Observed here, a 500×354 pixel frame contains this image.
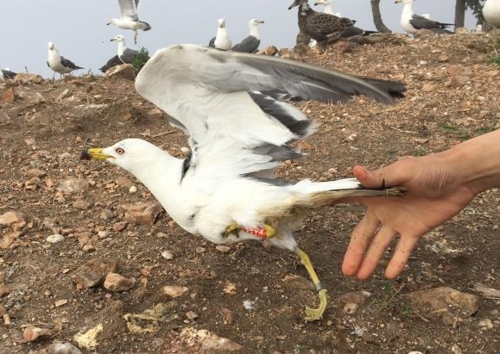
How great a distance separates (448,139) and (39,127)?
4018 mm

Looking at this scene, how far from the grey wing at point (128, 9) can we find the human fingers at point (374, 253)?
15.4m

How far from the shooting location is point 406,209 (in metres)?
2.99

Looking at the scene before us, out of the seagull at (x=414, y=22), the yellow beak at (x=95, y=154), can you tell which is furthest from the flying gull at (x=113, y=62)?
Answer: the yellow beak at (x=95, y=154)

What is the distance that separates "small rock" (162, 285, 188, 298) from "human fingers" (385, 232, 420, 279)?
1.18 m

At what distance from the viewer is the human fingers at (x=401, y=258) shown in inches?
114

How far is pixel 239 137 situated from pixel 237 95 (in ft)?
0.97

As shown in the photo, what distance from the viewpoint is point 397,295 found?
314cm

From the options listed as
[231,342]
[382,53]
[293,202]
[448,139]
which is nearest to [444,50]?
[382,53]

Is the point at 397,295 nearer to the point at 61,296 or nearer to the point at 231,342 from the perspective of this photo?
the point at 231,342

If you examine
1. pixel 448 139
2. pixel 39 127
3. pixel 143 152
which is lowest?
pixel 39 127

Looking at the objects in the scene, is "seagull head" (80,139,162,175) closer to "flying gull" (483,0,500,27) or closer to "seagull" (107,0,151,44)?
"flying gull" (483,0,500,27)

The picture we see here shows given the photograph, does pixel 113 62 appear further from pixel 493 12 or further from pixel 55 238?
pixel 55 238

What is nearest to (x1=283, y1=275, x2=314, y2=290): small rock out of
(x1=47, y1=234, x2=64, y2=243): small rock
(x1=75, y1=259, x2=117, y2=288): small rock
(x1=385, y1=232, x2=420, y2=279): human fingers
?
(x1=385, y1=232, x2=420, y2=279): human fingers

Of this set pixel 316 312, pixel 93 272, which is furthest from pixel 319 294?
pixel 93 272
